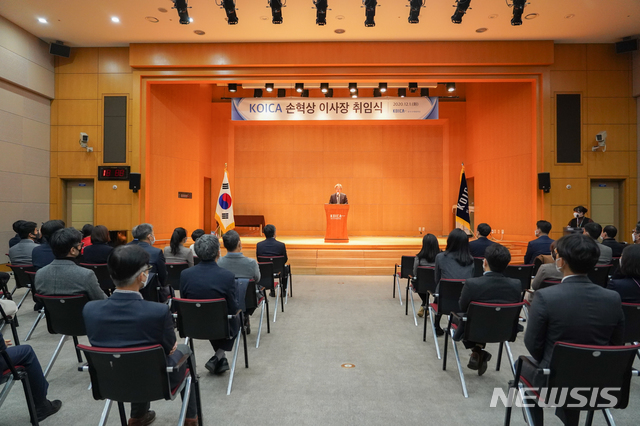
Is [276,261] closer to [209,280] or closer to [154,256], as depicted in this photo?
[154,256]

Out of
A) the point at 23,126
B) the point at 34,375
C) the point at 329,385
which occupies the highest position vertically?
the point at 23,126

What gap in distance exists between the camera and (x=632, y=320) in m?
2.73

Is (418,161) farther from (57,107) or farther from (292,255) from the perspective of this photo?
(57,107)

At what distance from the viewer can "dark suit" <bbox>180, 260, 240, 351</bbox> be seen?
9.62ft

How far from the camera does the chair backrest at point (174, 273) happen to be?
A: 4.61m

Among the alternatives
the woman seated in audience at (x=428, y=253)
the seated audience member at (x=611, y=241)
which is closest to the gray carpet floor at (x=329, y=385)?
the woman seated in audience at (x=428, y=253)

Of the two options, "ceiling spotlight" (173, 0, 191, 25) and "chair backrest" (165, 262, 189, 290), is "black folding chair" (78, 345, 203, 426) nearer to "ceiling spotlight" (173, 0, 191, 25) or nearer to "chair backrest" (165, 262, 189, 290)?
"chair backrest" (165, 262, 189, 290)

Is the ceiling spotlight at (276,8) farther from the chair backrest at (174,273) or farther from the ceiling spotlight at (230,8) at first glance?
the chair backrest at (174,273)

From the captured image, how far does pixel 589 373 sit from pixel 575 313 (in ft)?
0.93

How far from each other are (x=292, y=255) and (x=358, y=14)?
5.12 metres

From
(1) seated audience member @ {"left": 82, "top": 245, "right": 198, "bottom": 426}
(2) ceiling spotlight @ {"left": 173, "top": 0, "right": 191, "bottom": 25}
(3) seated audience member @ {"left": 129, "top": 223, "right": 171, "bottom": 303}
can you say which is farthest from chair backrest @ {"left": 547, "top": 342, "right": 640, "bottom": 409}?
(2) ceiling spotlight @ {"left": 173, "top": 0, "right": 191, "bottom": 25}

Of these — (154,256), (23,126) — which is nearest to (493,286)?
(154,256)

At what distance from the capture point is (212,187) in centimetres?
1255

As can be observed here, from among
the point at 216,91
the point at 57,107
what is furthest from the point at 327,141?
the point at 57,107
